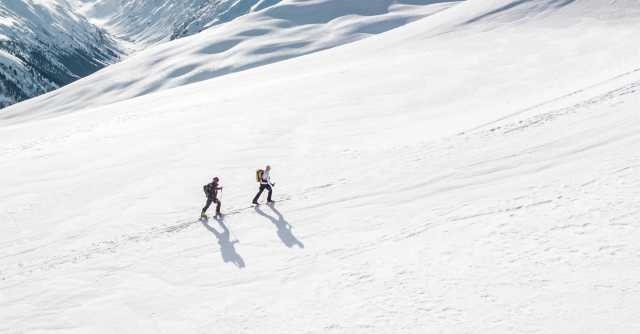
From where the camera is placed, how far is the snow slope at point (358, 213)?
988cm

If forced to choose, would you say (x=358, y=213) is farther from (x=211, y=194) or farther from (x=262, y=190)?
(x=211, y=194)

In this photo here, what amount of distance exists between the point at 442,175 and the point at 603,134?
5422mm

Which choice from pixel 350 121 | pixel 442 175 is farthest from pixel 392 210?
pixel 350 121

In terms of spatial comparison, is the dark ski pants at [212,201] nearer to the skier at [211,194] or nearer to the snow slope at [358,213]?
the skier at [211,194]

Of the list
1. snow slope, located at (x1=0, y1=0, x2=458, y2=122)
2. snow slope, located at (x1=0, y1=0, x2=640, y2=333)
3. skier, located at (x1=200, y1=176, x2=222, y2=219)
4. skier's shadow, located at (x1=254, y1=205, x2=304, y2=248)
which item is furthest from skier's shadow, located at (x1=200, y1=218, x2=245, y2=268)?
snow slope, located at (x1=0, y1=0, x2=458, y2=122)

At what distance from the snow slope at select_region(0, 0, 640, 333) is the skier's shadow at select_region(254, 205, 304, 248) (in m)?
0.07

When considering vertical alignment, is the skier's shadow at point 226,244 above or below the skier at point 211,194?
below

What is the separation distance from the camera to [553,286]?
9.45m

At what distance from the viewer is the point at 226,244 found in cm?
1372

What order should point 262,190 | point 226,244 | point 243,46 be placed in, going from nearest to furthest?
point 226,244
point 262,190
point 243,46

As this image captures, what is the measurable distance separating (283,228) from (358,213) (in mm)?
2128

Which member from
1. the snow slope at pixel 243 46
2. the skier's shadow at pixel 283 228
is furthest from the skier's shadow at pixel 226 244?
the snow slope at pixel 243 46

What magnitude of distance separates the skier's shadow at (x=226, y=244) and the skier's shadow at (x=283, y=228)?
3.97ft

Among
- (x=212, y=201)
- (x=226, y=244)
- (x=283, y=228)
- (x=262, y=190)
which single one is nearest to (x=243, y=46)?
(x=262, y=190)
